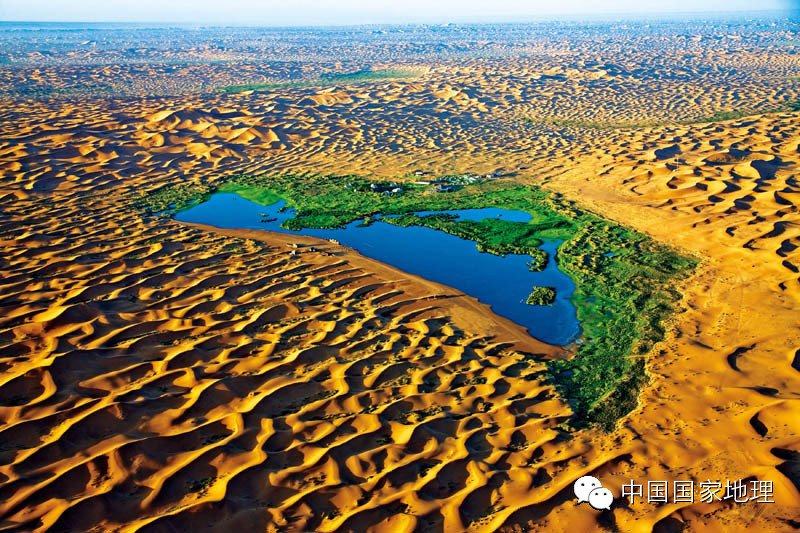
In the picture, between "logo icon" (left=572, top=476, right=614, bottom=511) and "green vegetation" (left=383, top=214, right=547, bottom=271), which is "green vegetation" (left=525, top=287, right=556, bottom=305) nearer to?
"green vegetation" (left=383, top=214, right=547, bottom=271)

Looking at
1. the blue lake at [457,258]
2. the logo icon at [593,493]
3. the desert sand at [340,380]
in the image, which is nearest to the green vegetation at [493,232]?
the blue lake at [457,258]

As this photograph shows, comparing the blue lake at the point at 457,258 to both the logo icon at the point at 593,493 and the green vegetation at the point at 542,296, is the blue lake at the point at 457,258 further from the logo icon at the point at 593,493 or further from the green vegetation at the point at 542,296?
the logo icon at the point at 593,493

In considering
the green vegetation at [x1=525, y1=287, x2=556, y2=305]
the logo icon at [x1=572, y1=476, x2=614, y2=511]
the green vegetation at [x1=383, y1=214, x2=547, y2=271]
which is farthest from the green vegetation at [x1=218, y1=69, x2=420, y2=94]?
the logo icon at [x1=572, y1=476, x2=614, y2=511]

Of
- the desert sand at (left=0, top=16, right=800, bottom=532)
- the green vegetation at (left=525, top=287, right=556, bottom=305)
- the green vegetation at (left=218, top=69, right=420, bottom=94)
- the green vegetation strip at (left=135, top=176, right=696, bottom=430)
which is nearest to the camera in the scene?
the desert sand at (left=0, top=16, right=800, bottom=532)

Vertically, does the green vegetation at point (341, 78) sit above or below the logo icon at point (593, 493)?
above

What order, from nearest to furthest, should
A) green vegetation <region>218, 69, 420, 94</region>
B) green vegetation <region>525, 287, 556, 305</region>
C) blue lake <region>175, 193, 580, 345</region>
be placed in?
blue lake <region>175, 193, 580, 345</region> → green vegetation <region>525, 287, 556, 305</region> → green vegetation <region>218, 69, 420, 94</region>

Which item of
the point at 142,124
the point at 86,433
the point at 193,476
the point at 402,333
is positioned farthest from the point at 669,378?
the point at 142,124

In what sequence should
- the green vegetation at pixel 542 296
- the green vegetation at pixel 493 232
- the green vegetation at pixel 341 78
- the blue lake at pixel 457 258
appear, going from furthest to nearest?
the green vegetation at pixel 341 78 < the green vegetation at pixel 493 232 < the green vegetation at pixel 542 296 < the blue lake at pixel 457 258
